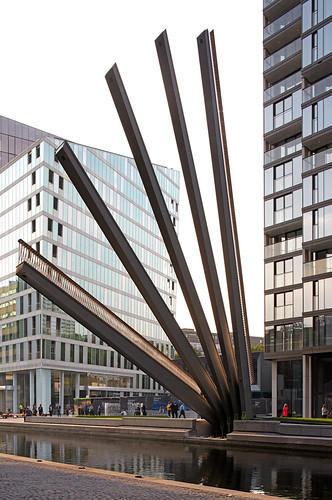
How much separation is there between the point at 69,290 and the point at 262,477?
451 inches

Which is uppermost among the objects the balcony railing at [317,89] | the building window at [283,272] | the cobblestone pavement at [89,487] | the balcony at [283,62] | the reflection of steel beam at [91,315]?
the balcony at [283,62]

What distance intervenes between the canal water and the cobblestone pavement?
7.24ft

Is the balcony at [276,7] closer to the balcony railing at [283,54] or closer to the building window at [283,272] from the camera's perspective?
the balcony railing at [283,54]

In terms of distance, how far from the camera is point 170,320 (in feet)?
86.4

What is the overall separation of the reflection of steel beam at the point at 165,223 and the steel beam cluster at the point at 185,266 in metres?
0.03

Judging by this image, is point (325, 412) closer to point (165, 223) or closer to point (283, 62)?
point (165, 223)

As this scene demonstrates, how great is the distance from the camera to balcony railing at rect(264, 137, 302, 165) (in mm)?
48969

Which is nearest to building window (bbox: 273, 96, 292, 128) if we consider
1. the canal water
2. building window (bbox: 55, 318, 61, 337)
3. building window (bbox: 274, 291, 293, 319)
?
building window (bbox: 274, 291, 293, 319)

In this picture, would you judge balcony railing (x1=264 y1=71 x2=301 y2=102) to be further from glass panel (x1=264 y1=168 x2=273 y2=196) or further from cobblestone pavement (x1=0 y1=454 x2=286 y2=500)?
cobblestone pavement (x1=0 y1=454 x2=286 y2=500)

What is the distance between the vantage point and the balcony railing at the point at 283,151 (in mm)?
48969

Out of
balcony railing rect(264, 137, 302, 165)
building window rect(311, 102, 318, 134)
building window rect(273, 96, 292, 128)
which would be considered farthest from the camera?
building window rect(273, 96, 292, 128)

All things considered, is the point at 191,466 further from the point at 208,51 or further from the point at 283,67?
the point at 283,67

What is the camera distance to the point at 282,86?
167 feet

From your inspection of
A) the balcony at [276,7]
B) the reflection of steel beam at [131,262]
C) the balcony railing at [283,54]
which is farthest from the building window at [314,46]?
the reflection of steel beam at [131,262]
